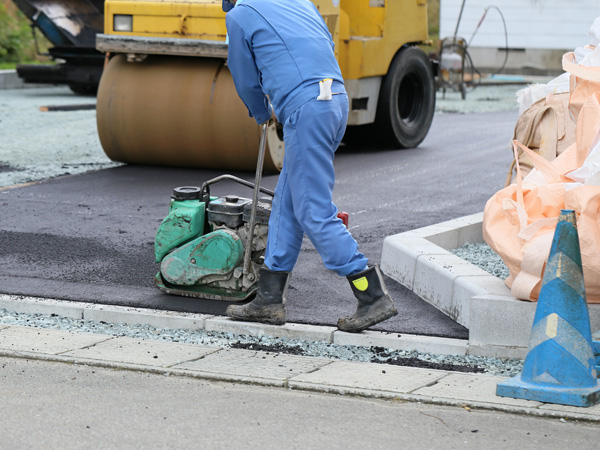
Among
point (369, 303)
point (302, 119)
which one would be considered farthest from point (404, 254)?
point (302, 119)

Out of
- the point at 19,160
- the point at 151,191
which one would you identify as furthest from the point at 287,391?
the point at 19,160

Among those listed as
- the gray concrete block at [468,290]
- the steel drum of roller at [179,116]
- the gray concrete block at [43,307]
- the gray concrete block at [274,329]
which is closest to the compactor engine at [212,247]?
the gray concrete block at [274,329]

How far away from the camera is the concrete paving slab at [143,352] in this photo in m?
4.21

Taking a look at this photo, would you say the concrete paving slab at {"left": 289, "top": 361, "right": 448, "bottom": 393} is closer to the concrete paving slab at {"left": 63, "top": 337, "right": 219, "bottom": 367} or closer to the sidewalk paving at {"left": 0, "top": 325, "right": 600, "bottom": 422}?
the sidewalk paving at {"left": 0, "top": 325, "right": 600, "bottom": 422}

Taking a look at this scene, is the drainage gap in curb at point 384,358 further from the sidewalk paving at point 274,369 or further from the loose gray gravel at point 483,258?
the loose gray gravel at point 483,258

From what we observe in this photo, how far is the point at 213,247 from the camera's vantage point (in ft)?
16.6

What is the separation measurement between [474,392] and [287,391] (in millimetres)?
724

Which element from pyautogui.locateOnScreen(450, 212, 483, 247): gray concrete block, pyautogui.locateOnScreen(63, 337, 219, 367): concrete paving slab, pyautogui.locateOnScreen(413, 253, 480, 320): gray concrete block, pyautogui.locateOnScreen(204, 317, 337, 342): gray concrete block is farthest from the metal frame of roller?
pyautogui.locateOnScreen(63, 337, 219, 367): concrete paving slab

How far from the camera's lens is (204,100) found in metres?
9.00

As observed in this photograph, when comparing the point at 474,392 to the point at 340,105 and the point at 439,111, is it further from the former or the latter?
the point at 439,111

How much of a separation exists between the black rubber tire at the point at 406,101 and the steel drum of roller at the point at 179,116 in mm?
2471

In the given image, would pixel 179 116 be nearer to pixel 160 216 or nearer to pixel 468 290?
pixel 160 216

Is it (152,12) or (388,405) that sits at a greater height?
(152,12)

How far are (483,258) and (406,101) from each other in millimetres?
6493
